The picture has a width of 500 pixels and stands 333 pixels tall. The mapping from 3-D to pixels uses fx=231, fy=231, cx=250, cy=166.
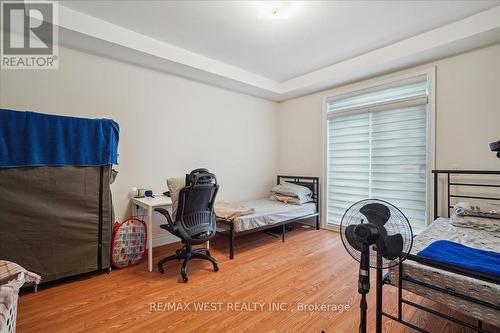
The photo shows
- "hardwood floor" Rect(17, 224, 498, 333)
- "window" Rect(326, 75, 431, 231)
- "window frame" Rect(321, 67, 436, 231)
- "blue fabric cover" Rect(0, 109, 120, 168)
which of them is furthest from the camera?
"window" Rect(326, 75, 431, 231)

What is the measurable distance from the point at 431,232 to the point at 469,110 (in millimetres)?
1679

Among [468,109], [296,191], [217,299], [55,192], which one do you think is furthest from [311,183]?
[55,192]

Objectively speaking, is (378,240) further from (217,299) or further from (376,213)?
(217,299)

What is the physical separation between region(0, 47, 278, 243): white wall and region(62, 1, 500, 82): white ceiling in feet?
2.14

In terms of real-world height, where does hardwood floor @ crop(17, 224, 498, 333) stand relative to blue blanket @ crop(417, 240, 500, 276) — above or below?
below

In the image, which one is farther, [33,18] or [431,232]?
[33,18]

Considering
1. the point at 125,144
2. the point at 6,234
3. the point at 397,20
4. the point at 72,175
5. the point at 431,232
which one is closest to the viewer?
the point at 6,234

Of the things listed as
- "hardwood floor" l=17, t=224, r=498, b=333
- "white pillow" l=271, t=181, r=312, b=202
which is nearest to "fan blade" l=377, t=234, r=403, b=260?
"hardwood floor" l=17, t=224, r=498, b=333

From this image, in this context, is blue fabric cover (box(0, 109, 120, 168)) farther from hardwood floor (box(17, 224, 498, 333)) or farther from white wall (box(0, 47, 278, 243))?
hardwood floor (box(17, 224, 498, 333))

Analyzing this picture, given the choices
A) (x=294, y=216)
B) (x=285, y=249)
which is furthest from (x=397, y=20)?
Result: (x=285, y=249)

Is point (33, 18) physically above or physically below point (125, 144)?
above

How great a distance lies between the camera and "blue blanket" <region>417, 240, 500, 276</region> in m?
1.27

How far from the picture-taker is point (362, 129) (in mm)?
3693

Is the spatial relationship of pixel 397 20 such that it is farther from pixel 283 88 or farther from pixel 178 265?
pixel 178 265
